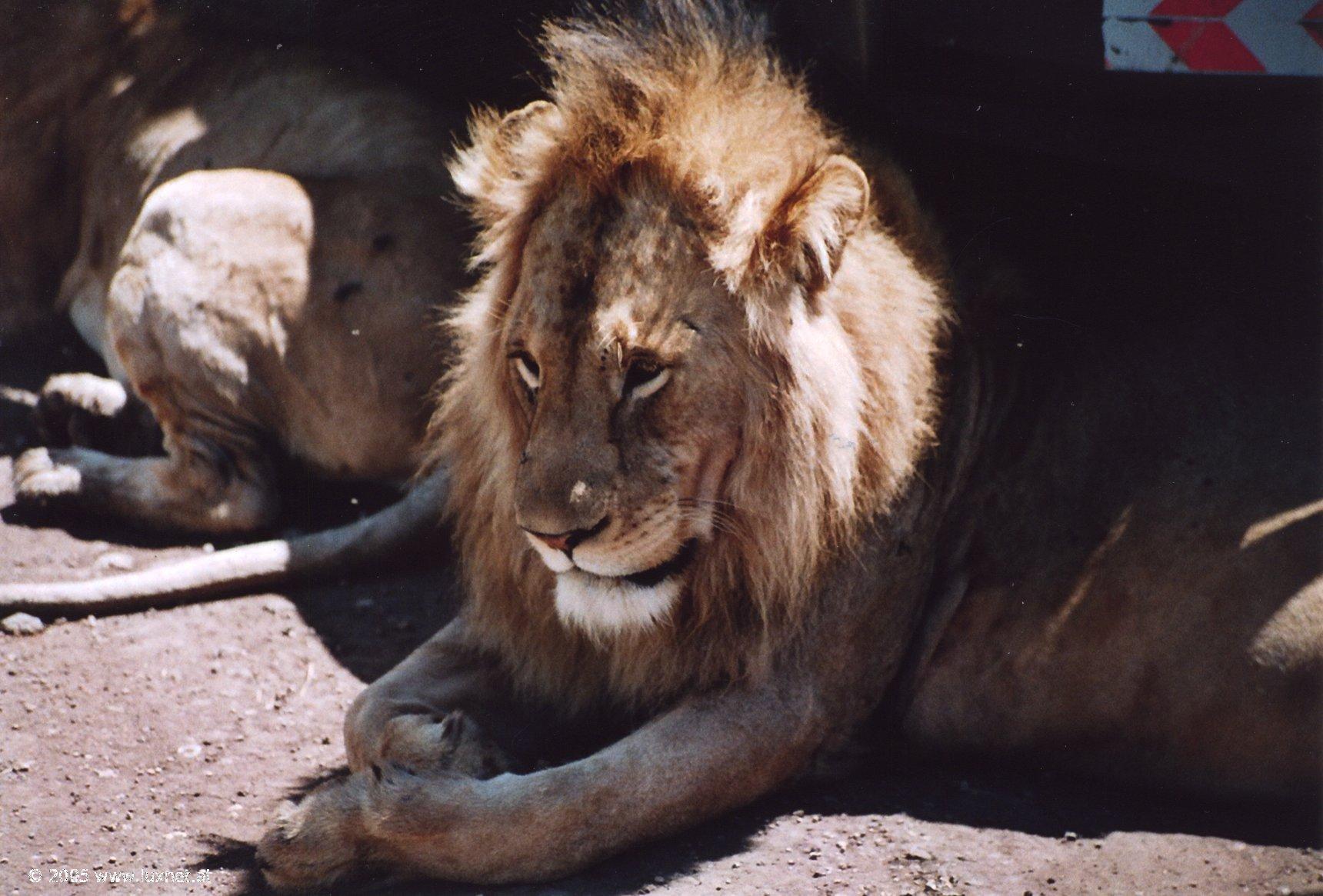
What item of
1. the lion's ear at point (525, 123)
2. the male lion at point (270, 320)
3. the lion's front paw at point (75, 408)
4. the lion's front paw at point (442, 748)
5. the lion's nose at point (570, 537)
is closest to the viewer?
the lion's nose at point (570, 537)

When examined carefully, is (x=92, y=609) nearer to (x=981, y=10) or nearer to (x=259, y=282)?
(x=259, y=282)

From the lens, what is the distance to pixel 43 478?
14.9ft

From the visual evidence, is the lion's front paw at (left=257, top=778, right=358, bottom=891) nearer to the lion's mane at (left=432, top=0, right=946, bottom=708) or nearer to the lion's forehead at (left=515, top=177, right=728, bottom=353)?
the lion's mane at (left=432, top=0, right=946, bottom=708)

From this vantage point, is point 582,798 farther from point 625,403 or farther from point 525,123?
point 525,123

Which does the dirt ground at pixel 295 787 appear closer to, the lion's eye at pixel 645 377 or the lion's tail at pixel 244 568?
the lion's tail at pixel 244 568

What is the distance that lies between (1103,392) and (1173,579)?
45 centimetres

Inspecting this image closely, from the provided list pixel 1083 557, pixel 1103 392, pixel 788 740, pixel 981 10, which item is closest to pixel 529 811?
pixel 788 740

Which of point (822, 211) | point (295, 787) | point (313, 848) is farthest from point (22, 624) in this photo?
point (822, 211)

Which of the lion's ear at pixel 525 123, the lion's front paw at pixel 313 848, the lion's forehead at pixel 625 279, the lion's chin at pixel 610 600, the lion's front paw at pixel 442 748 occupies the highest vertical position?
the lion's ear at pixel 525 123

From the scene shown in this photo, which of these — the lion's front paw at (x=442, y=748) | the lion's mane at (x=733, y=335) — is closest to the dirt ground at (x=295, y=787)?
the lion's front paw at (x=442, y=748)

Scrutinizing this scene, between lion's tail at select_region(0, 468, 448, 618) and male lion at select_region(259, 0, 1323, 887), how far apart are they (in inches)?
35.7

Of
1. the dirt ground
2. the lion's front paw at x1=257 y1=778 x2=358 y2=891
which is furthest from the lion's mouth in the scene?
the lion's front paw at x1=257 y1=778 x2=358 y2=891

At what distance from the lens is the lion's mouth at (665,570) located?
2.75 m

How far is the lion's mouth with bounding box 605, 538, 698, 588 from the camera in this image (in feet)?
9.03
